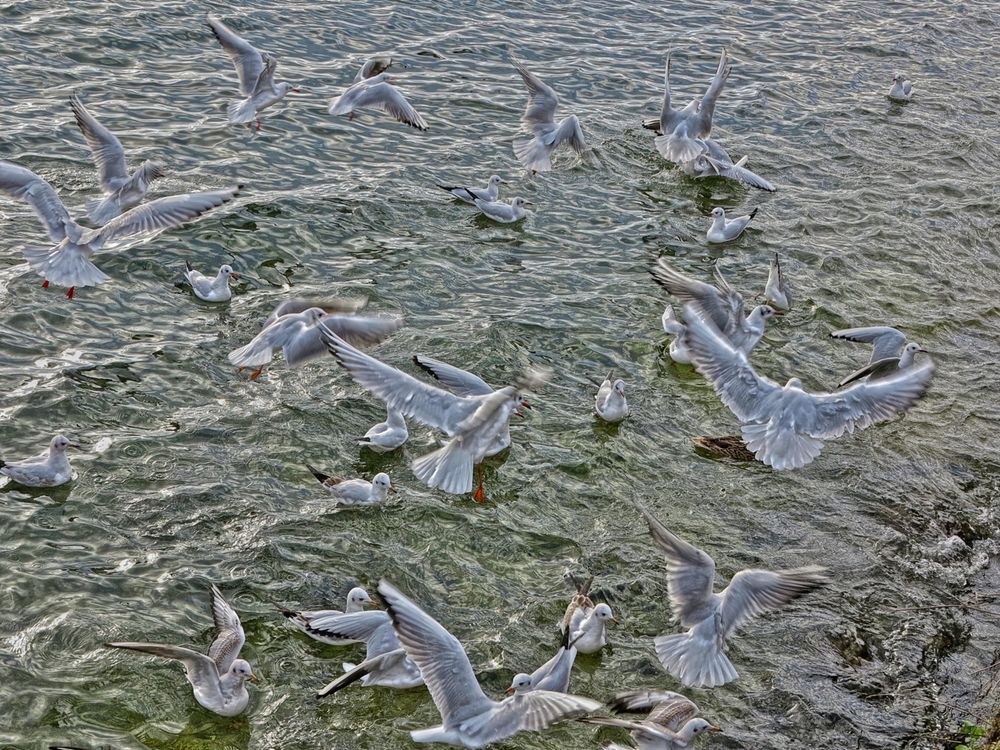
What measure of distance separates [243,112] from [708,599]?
9.39 meters

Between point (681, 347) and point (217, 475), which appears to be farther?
point (681, 347)

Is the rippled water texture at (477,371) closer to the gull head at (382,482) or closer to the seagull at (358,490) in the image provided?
the seagull at (358,490)

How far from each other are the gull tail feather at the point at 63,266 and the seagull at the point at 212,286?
885mm

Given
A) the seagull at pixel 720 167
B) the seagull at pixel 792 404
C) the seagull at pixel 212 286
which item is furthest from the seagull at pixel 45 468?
Result: the seagull at pixel 720 167

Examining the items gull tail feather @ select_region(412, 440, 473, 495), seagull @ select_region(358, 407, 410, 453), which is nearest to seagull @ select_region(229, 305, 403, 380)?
seagull @ select_region(358, 407, 410, 453)

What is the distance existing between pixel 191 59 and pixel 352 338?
746 cm

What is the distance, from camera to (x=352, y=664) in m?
7.80

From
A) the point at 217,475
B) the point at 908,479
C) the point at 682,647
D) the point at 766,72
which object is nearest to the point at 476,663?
the point at 682,647

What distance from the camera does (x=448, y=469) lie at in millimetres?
9266

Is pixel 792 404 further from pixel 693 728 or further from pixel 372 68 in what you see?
pixel 372 68

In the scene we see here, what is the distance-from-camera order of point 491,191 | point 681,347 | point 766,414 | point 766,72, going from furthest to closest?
point 766,72
point 491,191
point 681,347
point 766,414

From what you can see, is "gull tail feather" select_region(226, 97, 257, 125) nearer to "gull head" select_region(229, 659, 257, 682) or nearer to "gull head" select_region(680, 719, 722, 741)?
"gull head" select_region(229, 659, 257, 682)

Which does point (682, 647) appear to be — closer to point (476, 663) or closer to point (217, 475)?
point (476, 663)

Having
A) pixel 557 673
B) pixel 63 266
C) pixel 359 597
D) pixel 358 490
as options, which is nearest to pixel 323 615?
pixel 359 597
